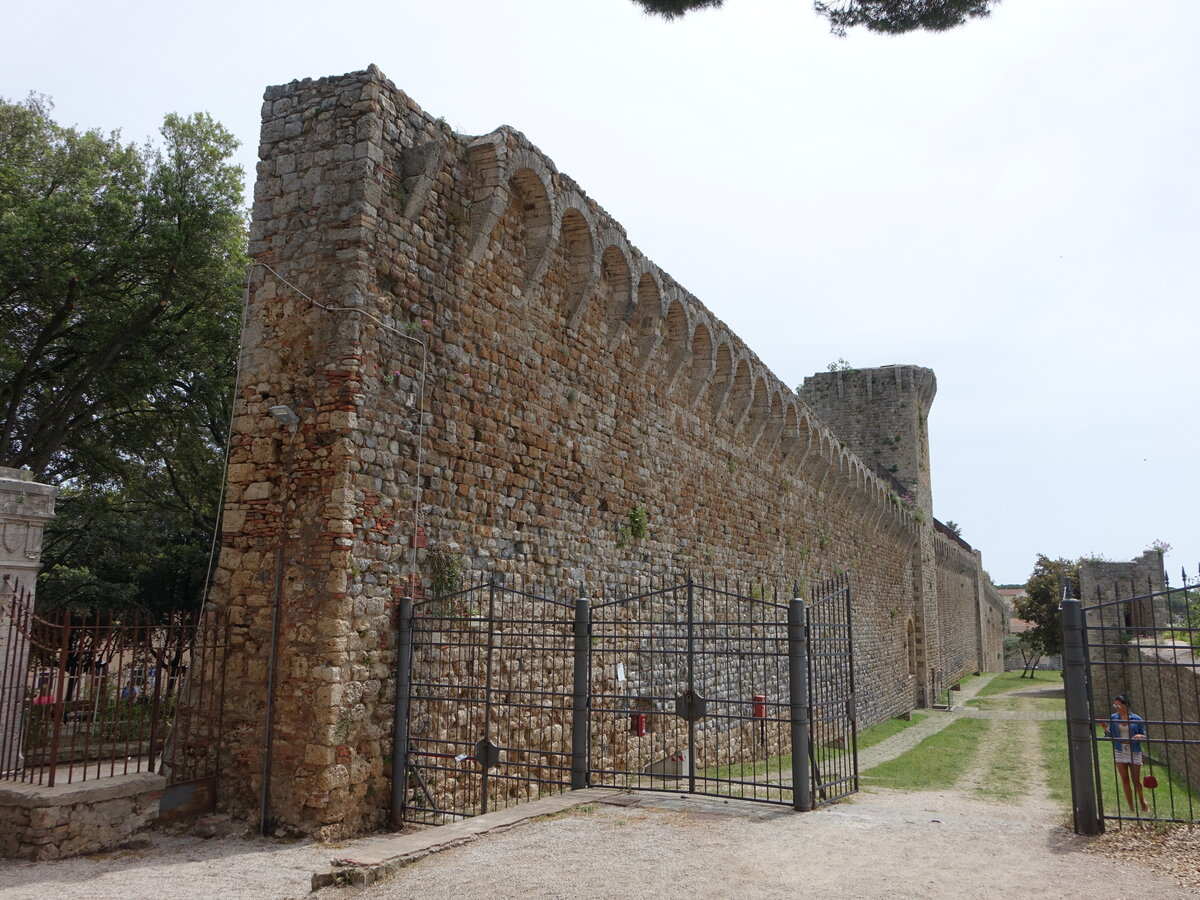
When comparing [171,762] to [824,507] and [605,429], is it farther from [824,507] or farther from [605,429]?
[824,507]

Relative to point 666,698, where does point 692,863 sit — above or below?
below

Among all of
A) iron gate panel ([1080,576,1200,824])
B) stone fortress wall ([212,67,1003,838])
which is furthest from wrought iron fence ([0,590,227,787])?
iron gate panel ([1080,576,1200,824])

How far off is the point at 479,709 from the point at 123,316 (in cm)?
1177

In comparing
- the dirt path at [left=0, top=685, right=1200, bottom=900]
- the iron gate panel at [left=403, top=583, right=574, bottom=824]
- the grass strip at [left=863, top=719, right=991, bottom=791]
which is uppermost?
the iron gate panel at [left=403, top=583, right=574, bottom=824]

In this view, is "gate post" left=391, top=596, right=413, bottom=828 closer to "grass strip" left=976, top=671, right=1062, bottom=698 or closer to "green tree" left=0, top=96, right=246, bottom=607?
"green tree" left=0, top=96, right=246, bottom=607

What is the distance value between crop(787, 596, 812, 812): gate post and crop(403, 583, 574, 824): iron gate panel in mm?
1805

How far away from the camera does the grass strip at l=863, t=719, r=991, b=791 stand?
11188 millimetres

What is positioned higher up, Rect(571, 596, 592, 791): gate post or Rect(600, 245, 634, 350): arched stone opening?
Rect(600, 245, 634, 350): arched stone opening

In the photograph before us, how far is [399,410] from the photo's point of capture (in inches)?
304

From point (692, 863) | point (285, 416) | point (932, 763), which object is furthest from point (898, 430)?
point (692, 863)

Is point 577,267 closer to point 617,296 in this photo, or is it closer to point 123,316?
point 617,296

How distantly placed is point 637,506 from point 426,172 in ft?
17.7

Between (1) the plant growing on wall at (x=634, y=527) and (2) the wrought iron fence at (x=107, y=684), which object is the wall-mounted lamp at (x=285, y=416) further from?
(1) the plant growing on wall at (x=634, y=527)

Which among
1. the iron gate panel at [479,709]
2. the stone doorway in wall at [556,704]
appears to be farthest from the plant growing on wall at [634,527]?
the iron gate panel at [479,709]
